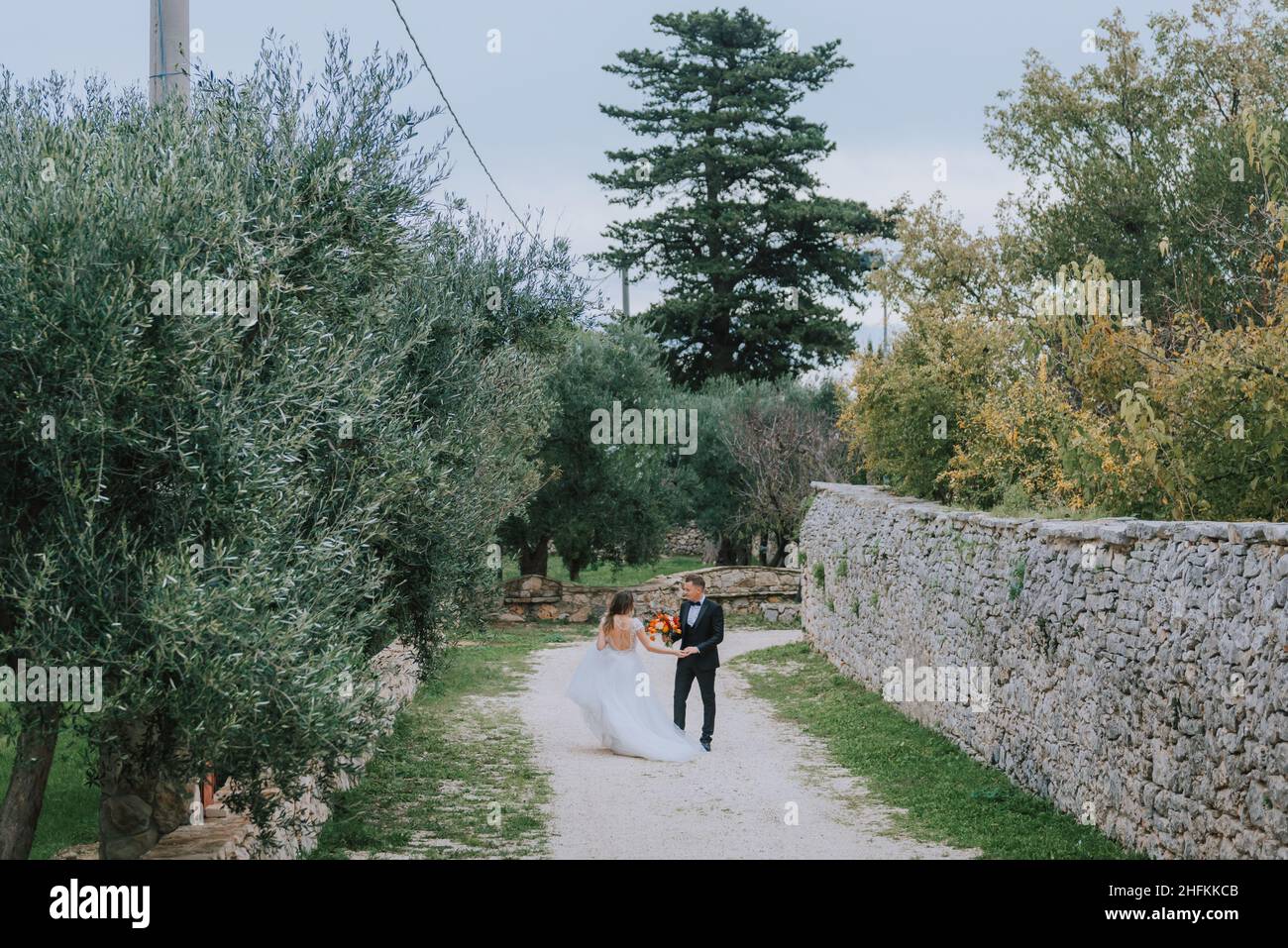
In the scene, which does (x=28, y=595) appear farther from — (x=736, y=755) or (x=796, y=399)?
(x=796, y=399)

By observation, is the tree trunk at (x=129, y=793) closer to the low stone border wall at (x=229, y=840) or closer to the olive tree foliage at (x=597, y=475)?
the low stone border wall at (x=229, y=840)

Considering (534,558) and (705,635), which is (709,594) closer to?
(534,558)

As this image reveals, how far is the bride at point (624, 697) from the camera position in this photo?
13.2 meters

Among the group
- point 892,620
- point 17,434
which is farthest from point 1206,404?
point 17,434

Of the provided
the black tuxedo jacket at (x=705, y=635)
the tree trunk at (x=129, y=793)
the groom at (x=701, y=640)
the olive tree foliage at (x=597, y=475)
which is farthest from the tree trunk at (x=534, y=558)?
the tree trunk at (x=129, y=793)

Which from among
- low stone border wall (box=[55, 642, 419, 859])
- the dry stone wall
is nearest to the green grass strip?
the dry stone wall

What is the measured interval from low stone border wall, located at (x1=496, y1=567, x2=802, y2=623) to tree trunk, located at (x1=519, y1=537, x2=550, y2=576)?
70.5 inches

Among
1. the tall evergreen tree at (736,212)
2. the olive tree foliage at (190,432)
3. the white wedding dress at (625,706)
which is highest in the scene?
the tall evergreen tree at (736,212)

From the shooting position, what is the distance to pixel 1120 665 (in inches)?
355

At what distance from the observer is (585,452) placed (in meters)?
29.0

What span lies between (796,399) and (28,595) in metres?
30.4

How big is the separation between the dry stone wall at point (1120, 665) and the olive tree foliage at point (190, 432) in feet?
16.5

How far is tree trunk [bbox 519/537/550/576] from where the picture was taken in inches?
1187

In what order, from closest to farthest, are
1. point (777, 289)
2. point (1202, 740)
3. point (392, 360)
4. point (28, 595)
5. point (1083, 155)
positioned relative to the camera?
1. point (28, 595)
2. point (1202, 740)
3. point (392, 360)
4. point (1083, 155)
5. point (777, 289)
